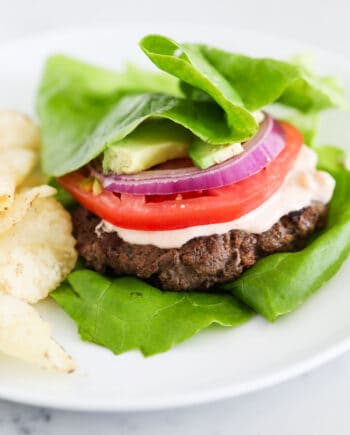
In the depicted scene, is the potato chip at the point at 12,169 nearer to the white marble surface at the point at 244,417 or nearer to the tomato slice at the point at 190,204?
the tomato slice at the point at 190,204

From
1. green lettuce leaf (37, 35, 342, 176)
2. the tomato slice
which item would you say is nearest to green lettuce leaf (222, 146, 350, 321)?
the tomato slice

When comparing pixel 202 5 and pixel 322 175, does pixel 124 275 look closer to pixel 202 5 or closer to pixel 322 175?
pixel 322 175

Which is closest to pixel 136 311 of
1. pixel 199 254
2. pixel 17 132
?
pixel 199 254

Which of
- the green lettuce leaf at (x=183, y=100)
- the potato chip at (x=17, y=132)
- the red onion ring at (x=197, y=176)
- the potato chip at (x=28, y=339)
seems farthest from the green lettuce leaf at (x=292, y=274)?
the potato chip at (x=17, y=132)

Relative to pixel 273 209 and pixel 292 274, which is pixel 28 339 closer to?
pixel 292 274

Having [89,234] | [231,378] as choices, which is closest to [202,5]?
[89,234]
